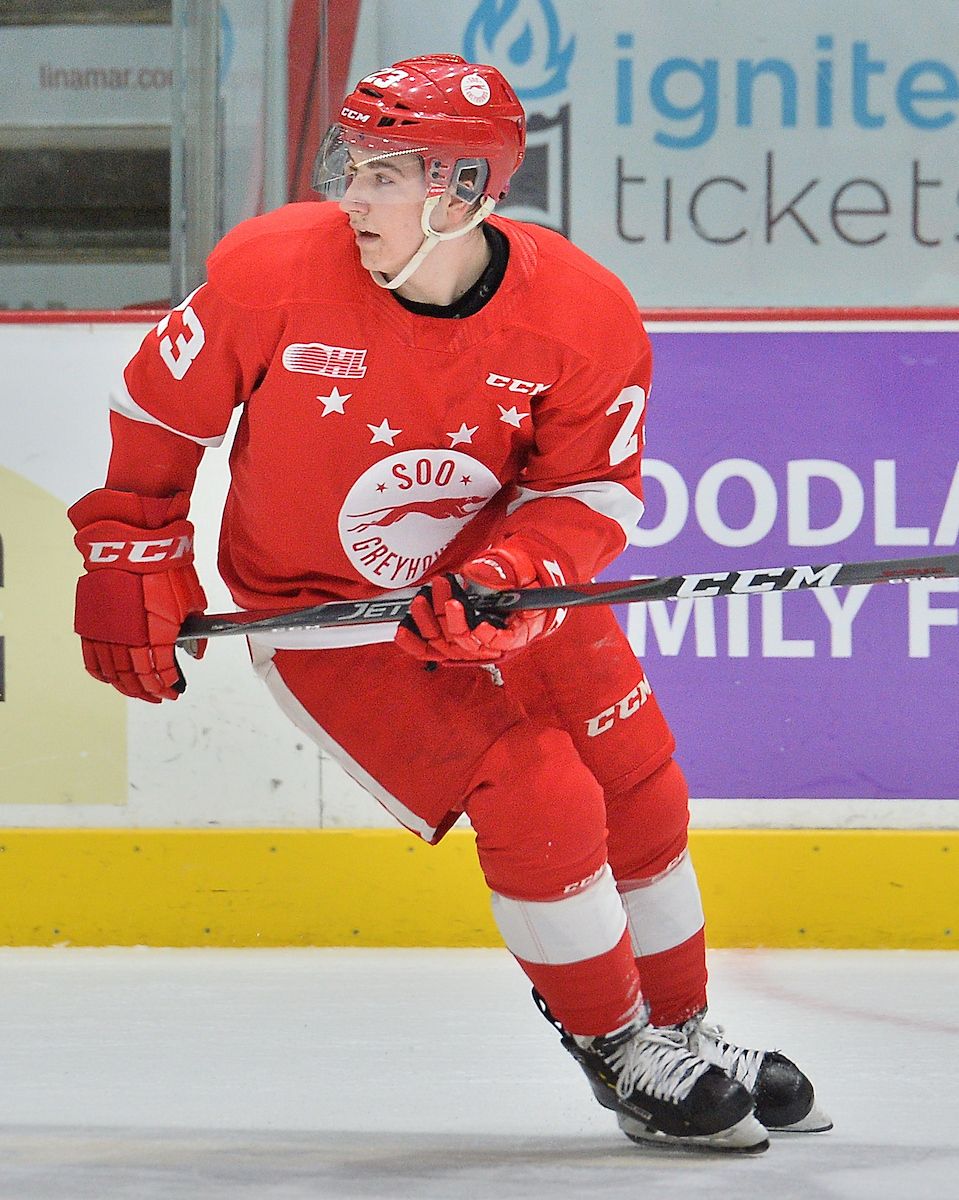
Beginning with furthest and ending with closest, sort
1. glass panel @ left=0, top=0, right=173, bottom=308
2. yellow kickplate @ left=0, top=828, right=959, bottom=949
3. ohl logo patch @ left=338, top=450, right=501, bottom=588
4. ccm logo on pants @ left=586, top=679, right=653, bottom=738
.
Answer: glass panel @ left=0, top=0, right=173, bottom=308
yellow kickplate @ left=0, top=828, right=959, bottom=949
ccm logo on pants @ left=586, top=679, right=653, bottom=738
ohl logo patch @ left=338, top=450, right=501, bottom=588

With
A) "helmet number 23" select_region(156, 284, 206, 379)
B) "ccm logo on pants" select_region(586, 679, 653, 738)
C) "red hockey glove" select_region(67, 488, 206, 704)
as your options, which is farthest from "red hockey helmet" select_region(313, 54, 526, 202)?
"ccm logo on pants" select_region(586, 679, 653, 738)

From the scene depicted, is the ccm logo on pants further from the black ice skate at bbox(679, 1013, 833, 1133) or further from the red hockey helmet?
the red hockey helmet

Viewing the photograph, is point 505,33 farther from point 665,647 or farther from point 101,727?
point 101,727

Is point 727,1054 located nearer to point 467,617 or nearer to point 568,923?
point 568,923

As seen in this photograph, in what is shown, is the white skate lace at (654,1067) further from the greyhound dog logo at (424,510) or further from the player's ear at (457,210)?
the player's ear at (457,210)

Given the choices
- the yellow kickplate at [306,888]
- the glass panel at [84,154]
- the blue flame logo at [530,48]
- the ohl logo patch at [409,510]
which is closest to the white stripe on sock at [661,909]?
the ohl logo patch at [409,510]

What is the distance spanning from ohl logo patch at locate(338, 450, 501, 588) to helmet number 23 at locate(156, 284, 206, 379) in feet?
0.70

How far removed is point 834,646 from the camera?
9.57 feet

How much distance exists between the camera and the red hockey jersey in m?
1.78

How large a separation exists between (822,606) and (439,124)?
4.65 ft

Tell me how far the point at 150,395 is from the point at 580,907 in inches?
27.0

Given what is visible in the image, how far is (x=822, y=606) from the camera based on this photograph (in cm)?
291

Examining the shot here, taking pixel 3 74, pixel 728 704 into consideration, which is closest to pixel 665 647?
pixel 728 704

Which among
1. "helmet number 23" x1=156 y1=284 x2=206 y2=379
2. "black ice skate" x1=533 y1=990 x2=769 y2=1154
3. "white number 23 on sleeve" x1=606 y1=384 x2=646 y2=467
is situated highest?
"helmet number 23" x1=156 y1=284 x2=206 y2=379
